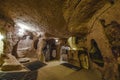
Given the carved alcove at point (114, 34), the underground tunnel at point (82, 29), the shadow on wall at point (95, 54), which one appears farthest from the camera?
the shadow on wall at point (95, 54)

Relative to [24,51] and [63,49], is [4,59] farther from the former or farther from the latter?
[63,49]

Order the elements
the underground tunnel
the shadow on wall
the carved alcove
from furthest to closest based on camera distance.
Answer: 1. the shadow on wall
2. the underground tunnel
3. the carved alcove

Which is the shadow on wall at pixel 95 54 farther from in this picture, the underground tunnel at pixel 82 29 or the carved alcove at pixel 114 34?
the carved alcove at pixel 114 34

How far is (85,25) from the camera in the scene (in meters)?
5.50

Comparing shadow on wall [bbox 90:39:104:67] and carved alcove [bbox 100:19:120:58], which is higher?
carved alcove [bbox 100:19:120:58]

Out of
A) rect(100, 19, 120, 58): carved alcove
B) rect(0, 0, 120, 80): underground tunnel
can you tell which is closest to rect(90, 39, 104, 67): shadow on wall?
rect(0, 0, 120, 80): underground tunnel

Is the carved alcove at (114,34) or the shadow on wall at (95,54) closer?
the carved alcove at (114,34)

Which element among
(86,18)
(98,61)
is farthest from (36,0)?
(98,61)

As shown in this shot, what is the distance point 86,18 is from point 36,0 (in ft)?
7.05

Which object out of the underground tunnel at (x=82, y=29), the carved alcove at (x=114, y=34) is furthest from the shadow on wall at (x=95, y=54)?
the carved alcove at (x=114, y=34)

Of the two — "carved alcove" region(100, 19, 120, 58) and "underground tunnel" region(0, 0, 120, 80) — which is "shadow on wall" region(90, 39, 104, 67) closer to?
"underground tunnel" region(0, 0, 120, 80)

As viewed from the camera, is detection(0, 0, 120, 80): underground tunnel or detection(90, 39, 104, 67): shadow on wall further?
detection(90, 39, 104, 67): shadow on wall

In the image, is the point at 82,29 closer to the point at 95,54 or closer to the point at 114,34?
the point at 95,54

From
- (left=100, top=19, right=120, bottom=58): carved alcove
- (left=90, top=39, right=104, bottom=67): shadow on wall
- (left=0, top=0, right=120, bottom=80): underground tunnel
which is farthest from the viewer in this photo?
(left=90, top=39, right=104, bottom=67): shadow on wall
